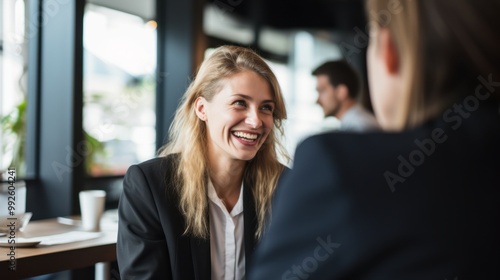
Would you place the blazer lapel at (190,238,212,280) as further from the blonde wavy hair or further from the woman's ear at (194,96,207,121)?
the woman's ear at (194,96,207,121)

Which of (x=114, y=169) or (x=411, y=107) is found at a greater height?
(x=411, y=107)

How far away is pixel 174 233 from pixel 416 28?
1.25 meters

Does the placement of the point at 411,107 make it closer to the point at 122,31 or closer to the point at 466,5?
the point at 466,5

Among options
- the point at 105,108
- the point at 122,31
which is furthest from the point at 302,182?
the point at 122,31

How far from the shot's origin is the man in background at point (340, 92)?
11.8ft

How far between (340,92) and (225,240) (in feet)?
6.72

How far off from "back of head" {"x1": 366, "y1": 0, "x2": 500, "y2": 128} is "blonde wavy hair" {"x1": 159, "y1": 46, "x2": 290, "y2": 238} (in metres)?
1.26

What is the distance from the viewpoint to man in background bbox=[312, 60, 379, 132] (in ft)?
11.8

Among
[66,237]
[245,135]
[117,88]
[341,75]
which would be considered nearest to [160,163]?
[245,135]

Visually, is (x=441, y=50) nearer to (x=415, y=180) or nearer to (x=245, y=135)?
(x=415, y=180)

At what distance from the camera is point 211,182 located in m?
1.98

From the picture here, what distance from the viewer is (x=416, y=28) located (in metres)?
0.67

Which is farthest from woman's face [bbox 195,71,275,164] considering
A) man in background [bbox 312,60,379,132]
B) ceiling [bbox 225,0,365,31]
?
ceiling [bbox 225,0,365,31]

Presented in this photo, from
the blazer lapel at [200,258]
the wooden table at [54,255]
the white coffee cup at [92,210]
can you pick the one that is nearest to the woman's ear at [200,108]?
the blazer lapel at [200,258]
